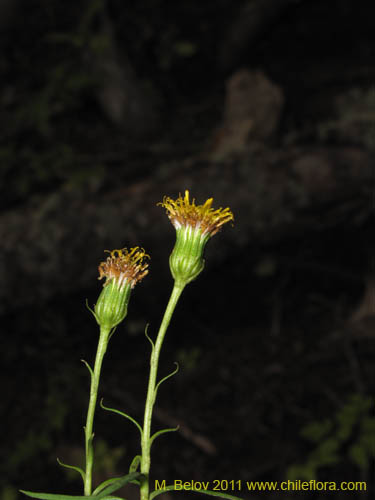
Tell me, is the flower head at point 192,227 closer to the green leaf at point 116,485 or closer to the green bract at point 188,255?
the green bract at point 188,255

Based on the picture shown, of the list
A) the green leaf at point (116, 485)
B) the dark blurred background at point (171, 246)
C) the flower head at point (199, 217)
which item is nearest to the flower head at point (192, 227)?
the flower head at point (199, 217)

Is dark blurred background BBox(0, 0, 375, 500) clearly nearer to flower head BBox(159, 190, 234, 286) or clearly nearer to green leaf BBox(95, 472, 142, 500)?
flower head BBox(159, 190, 234, 286)

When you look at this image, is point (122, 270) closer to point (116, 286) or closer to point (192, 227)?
point (116, 286)

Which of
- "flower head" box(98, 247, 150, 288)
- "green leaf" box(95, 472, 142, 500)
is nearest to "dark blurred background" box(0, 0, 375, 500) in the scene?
"flower head" box(98, 247, 150, 288)

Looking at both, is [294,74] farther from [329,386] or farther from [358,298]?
[329,386]

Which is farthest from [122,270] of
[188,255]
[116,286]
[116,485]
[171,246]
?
[171,246]

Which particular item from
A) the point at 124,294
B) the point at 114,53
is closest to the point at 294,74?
the point at 114,53

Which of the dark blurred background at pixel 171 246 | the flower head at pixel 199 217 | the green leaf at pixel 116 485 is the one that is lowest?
the green leaf at pixel 116 485
